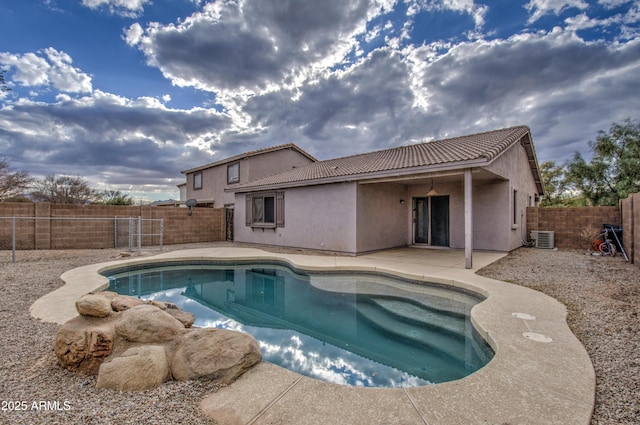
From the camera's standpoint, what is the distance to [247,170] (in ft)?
53.1

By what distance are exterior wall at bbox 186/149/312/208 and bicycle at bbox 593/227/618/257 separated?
14.8m

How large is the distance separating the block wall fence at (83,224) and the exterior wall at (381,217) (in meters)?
8.68

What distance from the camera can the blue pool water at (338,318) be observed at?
3215 millimetres

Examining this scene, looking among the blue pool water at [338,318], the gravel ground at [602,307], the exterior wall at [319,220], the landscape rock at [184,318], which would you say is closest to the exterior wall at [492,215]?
the gravel ground at [602,307]

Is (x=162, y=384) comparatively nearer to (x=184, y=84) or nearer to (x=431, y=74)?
(x=184, y=84)

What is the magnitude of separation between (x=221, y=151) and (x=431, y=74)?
14049 millimetres

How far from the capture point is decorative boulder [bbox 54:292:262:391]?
233 centimetres

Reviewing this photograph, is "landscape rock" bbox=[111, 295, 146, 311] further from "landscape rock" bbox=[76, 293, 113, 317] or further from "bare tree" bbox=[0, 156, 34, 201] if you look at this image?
"bare tree" bbox=[0, 156, 34, 201]

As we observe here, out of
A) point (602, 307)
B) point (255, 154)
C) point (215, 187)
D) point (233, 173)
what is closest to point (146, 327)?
point (602, 307)

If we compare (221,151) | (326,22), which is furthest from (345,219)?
(221,151)

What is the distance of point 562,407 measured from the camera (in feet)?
6.43

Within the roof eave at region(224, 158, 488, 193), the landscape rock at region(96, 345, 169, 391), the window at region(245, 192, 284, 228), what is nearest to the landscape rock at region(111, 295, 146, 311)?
the landscape rock at region(96, 345, 169, 391)

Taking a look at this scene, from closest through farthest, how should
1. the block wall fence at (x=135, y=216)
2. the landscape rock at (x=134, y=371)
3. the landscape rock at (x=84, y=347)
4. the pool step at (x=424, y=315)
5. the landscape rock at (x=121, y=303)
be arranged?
the landscape rock at (x=134, y=371)
the landscape rock at (x=84, y=347)
the landscape rock at (x=121, y=303)
the pool step at (x=424, y=315)
the block wall fence at (x=135, y=216)

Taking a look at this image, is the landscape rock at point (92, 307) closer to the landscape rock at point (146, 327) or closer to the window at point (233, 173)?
the landscape rock at point (146, 327)
